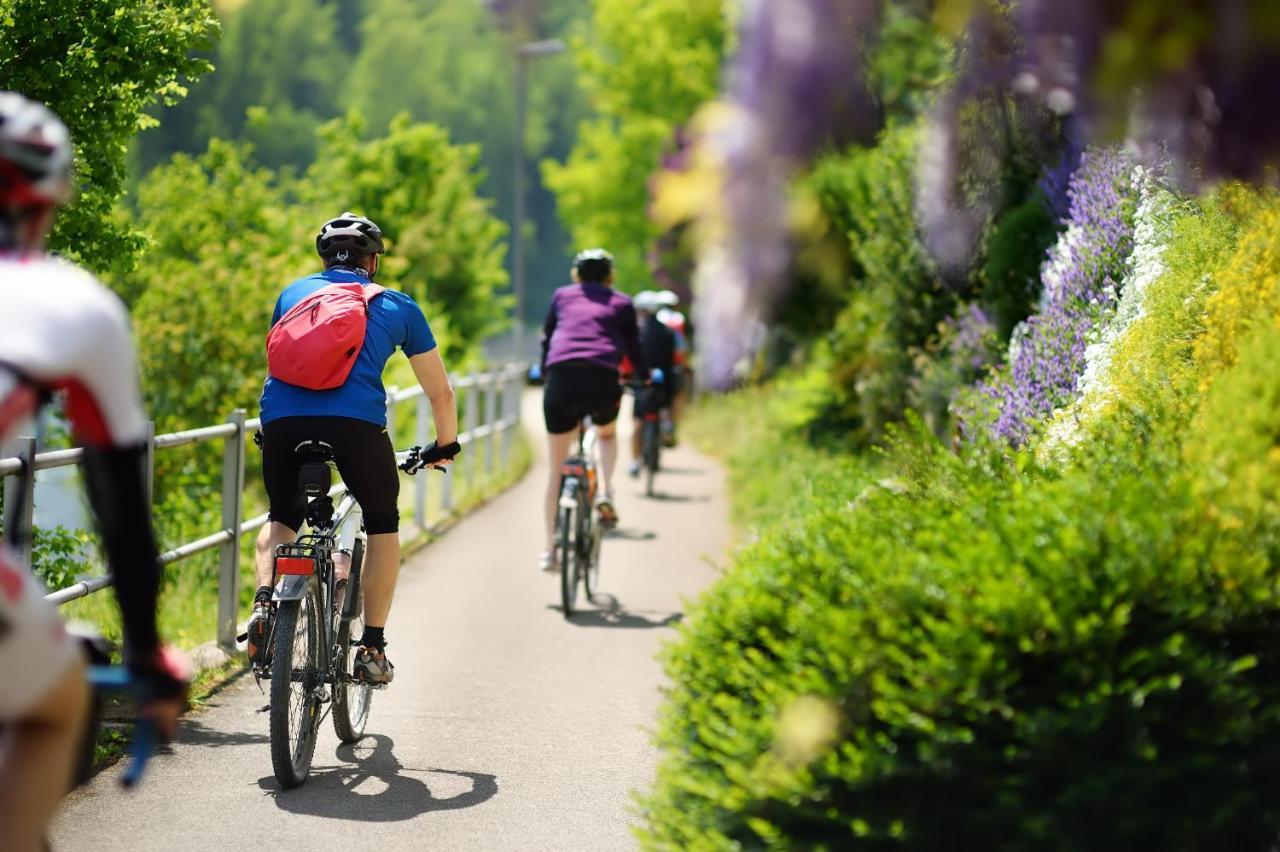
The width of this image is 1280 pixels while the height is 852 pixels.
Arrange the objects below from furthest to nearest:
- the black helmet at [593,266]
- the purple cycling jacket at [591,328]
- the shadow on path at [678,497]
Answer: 1. the shadow on path at [678,497]
2. the black helmet at [593,266]
3. the purple cycling jacket at [591,328]

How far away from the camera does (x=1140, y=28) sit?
3.66 m

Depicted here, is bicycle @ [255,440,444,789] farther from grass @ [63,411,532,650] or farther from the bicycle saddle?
grass @ [63,411,532,650]

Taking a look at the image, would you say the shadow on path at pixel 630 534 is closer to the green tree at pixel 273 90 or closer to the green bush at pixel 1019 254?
the green bush at pixel 1019 254

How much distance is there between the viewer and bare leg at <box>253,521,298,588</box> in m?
6.39

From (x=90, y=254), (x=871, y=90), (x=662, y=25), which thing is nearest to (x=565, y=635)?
(x=90, y=254)

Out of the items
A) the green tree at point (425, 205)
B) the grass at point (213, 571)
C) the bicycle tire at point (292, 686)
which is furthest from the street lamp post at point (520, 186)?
the bicycle tire at point (292, 686)

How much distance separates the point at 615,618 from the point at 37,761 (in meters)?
7.76

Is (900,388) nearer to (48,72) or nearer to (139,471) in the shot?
(48,72)

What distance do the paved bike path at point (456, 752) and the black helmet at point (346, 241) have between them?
1904mm

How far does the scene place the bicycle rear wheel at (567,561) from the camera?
33.7 ft

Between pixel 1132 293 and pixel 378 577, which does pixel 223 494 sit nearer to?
pixel 378 577

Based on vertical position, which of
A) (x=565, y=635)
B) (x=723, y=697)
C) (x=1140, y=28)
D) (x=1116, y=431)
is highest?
(x=1140, y=28)

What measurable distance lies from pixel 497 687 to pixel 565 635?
5.17 feet

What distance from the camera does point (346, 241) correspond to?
258 inches
